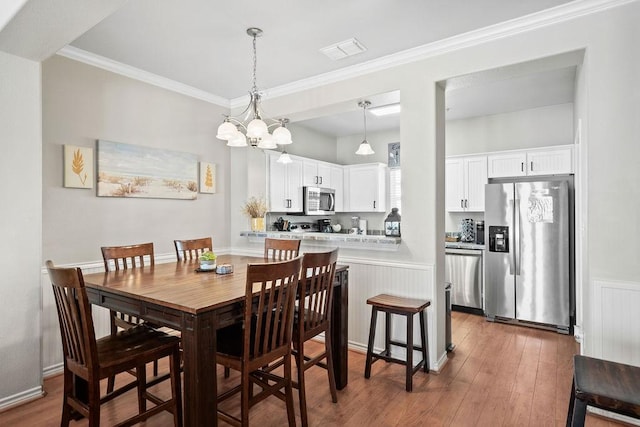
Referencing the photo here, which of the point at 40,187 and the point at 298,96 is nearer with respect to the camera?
the point at 40,187

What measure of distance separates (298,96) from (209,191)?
58.3 inches

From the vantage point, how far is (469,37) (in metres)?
2.75

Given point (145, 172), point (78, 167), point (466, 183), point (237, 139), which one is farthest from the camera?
point (466, 183)

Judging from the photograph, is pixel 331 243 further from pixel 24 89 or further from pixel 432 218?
pixel 24 89

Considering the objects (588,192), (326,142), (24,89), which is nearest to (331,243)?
(588,192)

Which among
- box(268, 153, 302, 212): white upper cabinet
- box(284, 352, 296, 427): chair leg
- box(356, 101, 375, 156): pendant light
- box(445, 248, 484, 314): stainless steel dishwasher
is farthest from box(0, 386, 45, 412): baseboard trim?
box(445, 248, 484, 314): stainless steel dishwasher

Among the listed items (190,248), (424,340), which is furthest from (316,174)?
(424,340)

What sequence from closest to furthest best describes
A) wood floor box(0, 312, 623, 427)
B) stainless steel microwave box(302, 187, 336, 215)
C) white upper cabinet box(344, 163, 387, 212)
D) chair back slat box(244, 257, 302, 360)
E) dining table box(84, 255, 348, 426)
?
dining table box(84, 255, 348, 426)
chair back slat box(244, 257, 302, 360)
wood floor box(0, 312, 623, 427)
stainless steel microwave box(302, 187, 336, 215)
white upper cabinet box(344, 163, 387, 212)

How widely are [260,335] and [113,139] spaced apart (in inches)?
97.0

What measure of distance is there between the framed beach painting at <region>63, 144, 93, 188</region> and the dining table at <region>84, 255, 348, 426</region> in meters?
1.05

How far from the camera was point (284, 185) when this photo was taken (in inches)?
194

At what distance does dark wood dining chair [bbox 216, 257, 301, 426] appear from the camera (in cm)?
179

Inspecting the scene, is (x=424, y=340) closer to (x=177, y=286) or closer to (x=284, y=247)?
(x=284, y=247)

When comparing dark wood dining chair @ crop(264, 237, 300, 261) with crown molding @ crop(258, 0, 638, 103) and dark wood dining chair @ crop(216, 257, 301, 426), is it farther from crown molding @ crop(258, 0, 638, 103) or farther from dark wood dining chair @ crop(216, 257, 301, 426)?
crown molding @ crop(258, 0, 638, 103)
